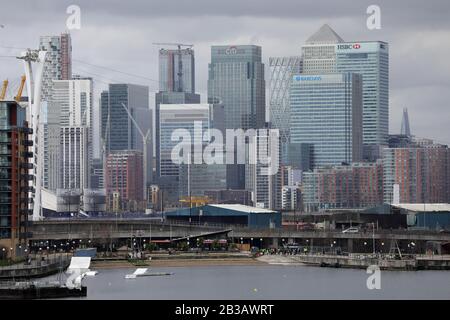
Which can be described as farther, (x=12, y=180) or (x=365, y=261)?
(x=365, y=261)

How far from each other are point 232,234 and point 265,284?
52.7m

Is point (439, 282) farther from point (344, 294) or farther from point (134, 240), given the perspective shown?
point (134, 240)

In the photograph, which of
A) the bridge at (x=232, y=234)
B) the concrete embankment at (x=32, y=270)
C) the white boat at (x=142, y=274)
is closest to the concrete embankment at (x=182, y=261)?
the white boat at (x=142, y=274)

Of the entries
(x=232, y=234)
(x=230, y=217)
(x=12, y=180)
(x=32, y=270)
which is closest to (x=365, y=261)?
(x=12, y=180)

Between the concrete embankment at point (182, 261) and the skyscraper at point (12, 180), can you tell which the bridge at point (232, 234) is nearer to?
the concrete embankment at point (182, 261)

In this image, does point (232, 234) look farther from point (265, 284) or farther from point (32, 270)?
point (265, 284)

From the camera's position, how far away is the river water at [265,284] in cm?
8350

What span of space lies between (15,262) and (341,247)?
4498 centimetres

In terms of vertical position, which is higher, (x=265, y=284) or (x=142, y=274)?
(x=265, y=284)

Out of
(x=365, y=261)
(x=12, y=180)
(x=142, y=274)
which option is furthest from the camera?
(x=365, y=261)

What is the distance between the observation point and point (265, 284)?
92.4 m

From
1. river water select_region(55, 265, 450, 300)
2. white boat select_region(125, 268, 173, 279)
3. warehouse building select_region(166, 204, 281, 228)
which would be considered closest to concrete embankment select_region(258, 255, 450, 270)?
river water select_region(55, 265, 450, 300)

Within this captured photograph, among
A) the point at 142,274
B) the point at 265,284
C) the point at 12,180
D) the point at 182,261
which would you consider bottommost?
the point at 182,261
